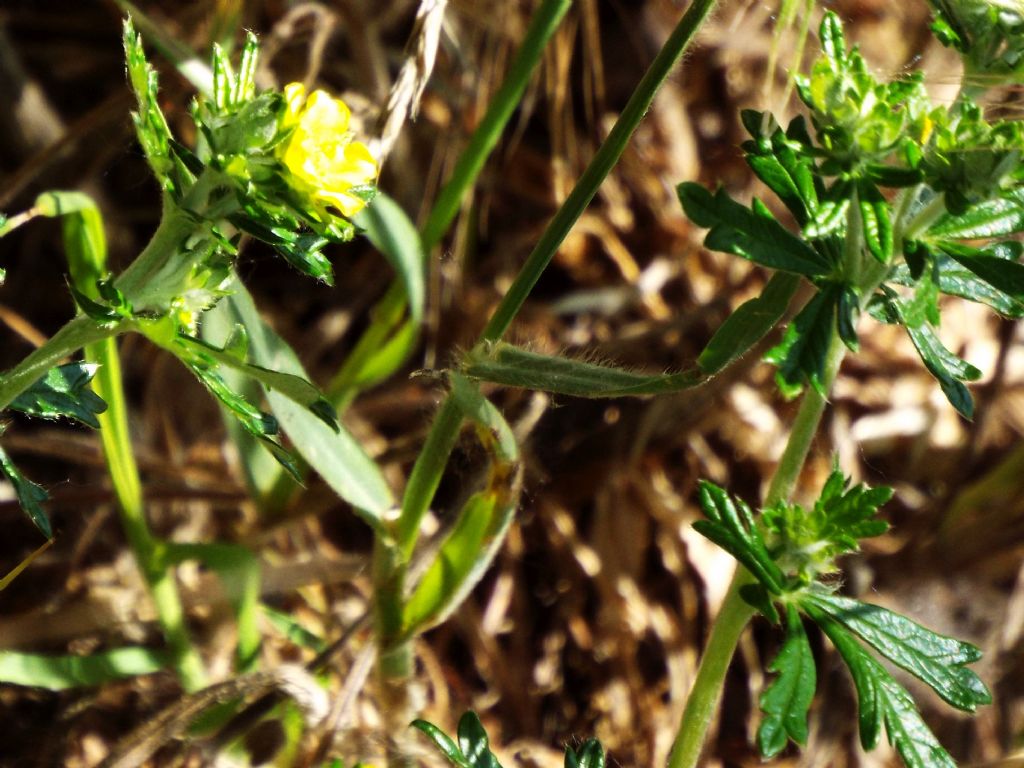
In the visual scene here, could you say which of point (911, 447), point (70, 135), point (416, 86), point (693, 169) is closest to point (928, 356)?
point (416, 86)

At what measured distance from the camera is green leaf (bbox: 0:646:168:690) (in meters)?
1.30

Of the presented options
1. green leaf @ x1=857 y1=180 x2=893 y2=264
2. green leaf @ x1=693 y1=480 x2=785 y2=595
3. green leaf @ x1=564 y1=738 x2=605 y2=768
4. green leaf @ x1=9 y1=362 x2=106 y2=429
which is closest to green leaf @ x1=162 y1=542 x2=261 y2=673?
green leaf @ x1=9 y1=362 x2=106 y2=429

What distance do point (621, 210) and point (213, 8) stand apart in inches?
37.6

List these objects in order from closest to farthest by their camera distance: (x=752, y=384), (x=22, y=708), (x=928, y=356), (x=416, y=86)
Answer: (x=928, y=356) < (x=416, y=86) < (x=22, y=708) < (x=752, y=384)

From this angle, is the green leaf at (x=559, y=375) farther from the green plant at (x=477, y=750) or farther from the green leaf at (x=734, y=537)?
the green plant at (x=477, y=750)

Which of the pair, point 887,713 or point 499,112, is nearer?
point 887,713

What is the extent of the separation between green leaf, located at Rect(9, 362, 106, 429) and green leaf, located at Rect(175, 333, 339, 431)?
4.4 inches

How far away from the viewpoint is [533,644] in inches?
78.4

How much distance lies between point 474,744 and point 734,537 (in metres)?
0.33

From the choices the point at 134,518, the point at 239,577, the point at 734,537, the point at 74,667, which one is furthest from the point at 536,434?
the point at 734,537

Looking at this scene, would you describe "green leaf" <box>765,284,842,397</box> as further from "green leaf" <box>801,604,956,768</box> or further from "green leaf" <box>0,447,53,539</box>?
"green leaf" <box>0,447,53,539</box>

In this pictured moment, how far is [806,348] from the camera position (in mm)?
944

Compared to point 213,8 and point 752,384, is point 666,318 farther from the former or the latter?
point 213,8

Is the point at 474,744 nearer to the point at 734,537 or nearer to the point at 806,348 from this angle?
the point at 734,537
